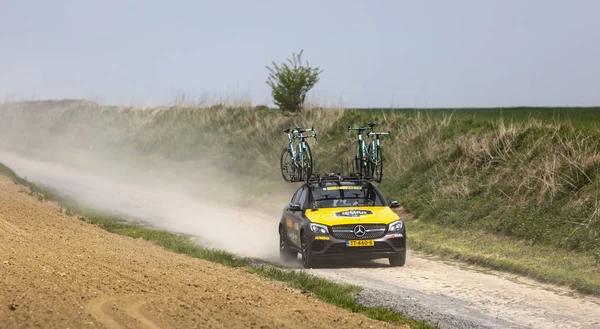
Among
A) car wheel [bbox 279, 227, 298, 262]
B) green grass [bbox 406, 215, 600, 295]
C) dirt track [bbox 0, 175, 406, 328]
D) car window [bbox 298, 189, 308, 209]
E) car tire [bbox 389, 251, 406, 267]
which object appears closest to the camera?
dirt track [bbox 0, 175, 406, 328]

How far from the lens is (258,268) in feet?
64.8

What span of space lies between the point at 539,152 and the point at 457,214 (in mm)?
3260

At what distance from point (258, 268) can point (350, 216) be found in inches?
88.8

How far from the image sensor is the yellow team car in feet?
65.3

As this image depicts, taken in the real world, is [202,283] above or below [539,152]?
below

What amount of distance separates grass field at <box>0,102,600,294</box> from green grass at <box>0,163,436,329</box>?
511cm

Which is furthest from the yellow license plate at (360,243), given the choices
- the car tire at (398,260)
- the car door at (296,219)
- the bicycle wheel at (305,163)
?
the bicycle wheel at (305,163)

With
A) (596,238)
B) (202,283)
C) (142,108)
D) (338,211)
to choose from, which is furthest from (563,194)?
(142,108)

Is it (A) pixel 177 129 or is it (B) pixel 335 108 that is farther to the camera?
(A) pixel 177 129

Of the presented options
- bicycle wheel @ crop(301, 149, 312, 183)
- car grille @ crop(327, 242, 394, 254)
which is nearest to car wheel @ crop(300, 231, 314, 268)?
car grille @ crop(327, 242, 394, 254)

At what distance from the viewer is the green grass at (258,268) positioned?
1466 cm

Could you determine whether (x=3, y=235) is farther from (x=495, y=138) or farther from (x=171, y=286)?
(x=495, y=138)

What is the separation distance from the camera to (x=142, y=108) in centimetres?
7131

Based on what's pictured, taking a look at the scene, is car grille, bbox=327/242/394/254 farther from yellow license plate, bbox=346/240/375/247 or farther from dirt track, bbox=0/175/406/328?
dirt track, bbox=0/175/406/328
